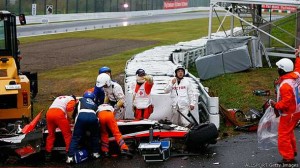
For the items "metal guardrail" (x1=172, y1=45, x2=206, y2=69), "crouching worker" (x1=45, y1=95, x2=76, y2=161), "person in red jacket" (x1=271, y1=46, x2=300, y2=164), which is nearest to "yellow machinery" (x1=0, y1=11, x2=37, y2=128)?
"crouching worker" (x1=45, y1=95, x2=76, y2=161)

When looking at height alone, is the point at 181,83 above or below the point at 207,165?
above

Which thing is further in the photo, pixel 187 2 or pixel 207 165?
pixel 187 2

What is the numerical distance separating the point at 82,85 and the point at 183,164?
1039cm

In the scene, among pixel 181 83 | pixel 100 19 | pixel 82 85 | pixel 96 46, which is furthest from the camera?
pixel 100 19

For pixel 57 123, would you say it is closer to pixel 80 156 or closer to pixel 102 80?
pixel 80 156

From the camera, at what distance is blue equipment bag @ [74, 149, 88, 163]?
33.0 ft

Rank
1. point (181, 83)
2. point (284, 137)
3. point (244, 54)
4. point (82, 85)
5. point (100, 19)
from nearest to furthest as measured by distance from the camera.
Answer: point (284, 137)
point (181, 83)
point (82, 85)
point (244, 54)
point (100, 19)

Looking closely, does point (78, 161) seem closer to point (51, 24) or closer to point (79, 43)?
point (79, 43)

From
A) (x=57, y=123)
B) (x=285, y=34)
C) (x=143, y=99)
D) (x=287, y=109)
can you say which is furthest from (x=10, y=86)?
(x=285, y=34)

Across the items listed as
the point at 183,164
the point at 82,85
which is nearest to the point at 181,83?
the point at 183,164

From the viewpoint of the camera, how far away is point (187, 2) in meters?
104

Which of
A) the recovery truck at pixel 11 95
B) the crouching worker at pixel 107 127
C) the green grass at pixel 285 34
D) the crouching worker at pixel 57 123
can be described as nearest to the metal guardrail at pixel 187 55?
the green grass at pixel 285 34

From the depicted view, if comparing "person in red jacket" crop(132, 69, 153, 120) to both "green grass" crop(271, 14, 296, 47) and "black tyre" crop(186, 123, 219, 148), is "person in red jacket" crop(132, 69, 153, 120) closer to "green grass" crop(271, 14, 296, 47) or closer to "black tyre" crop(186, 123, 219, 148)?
"black tyre" crop(186, 123, 219, 148)

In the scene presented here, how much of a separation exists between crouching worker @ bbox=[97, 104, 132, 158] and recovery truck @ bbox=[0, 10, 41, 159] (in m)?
1.32
